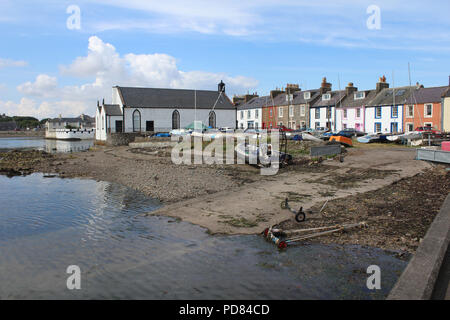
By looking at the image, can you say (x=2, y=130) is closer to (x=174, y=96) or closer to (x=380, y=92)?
(x=174, y=96)

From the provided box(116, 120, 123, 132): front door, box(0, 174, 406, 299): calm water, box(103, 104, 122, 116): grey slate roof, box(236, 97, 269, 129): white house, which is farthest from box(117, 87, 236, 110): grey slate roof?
box(0, 174, 406, 299): calm water

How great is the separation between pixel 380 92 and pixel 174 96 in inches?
1220

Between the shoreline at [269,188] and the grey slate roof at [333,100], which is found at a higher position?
the grey slate roof at [333,100]

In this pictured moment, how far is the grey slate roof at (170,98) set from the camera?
5566cm

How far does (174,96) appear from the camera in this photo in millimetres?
59375

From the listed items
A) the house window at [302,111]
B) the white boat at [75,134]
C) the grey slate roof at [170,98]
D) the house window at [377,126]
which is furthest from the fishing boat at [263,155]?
the white boat at [75,134]

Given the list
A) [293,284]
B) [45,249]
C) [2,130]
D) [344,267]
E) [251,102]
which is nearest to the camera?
[293,284]

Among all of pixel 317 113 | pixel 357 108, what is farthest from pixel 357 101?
pixel 317 113

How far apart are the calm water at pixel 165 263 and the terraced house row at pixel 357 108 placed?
34.6m

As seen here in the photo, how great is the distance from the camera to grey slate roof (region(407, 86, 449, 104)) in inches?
1660

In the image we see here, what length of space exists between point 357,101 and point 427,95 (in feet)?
32.2

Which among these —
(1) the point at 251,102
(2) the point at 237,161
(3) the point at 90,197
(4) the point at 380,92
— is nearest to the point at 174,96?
(1) the point at 251,102

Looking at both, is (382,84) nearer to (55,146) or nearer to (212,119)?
(212,119)

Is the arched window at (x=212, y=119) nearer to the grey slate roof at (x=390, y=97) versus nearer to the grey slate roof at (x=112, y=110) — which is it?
the grey slate roof at (x=112, y=110)
